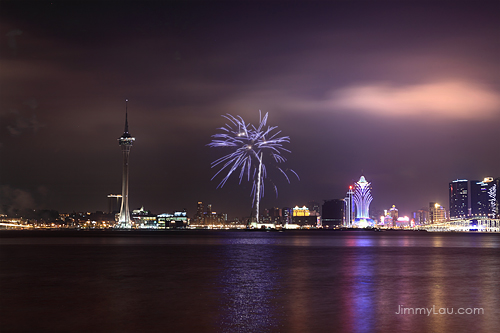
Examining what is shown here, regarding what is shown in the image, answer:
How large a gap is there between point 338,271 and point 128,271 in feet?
57.2

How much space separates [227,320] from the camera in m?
19.3

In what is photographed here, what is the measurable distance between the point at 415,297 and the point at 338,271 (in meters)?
15.1

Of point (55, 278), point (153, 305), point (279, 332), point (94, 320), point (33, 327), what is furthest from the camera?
point (55, 278)

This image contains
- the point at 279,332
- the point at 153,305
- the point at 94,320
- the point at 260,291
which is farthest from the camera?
the point at 260,291

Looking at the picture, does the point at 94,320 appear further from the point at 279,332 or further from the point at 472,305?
the point at 472,305

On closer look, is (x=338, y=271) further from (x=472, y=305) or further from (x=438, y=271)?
(x=472, y=305)

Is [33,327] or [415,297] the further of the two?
[415,297]

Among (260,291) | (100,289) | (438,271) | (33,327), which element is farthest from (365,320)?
(438,271)

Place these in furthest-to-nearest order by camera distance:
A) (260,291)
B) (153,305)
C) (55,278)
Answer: (55,278) → (260,291) → (153,305)

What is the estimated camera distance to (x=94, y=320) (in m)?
19.6

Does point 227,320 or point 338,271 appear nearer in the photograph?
point 227,320

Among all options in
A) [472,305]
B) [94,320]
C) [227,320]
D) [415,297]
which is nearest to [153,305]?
[94,320]

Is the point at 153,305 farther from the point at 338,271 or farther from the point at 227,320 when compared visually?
the point at 338,271

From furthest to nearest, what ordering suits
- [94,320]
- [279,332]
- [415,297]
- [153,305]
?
[415,297], [153,305], [94,320], [279,332]
